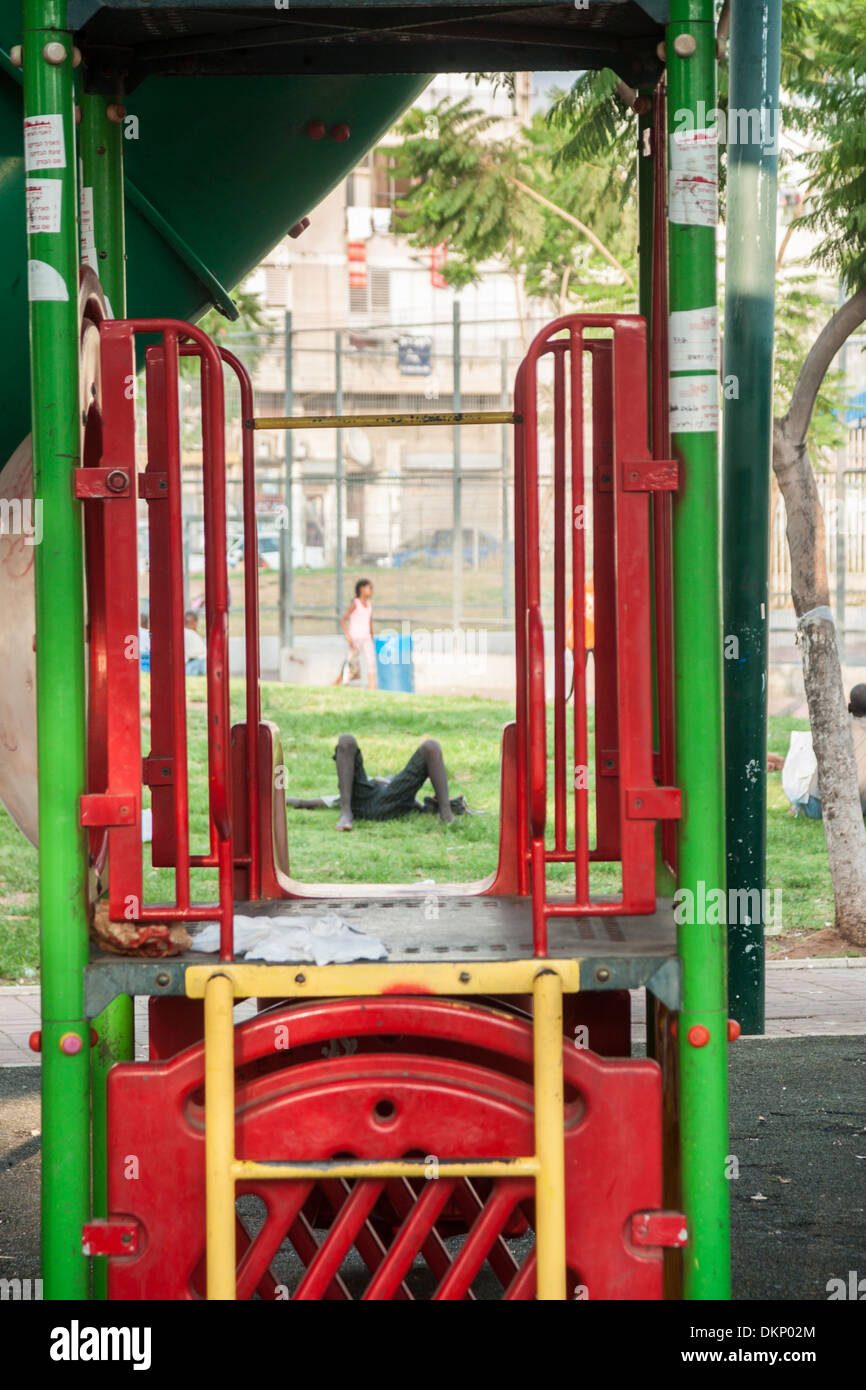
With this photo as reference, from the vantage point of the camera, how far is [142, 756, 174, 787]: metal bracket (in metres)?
3.26

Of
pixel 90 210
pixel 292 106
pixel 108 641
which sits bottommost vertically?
pixel 108 641

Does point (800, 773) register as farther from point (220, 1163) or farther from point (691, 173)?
point (220, 1163)

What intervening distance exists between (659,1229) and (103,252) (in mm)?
2450

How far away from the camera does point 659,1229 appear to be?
2703 millimetres

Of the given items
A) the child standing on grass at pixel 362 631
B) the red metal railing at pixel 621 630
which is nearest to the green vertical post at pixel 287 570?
the child standing on grass at pixel 362 631

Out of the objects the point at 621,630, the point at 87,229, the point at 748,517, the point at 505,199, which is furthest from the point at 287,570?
the point at 621,630

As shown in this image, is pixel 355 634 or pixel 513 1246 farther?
pixel 355 634

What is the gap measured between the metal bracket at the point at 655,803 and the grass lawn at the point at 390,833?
5010mm

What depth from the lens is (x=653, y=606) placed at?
3.65 metres

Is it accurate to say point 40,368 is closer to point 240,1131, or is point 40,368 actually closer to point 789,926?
point 240,1131

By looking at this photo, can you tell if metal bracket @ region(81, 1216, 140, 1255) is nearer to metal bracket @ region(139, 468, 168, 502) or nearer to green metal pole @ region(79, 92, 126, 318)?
metal bracket @ region(139, 468, 168, 502)

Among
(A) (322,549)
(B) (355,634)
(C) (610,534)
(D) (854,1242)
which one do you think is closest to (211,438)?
(C) (610,534)

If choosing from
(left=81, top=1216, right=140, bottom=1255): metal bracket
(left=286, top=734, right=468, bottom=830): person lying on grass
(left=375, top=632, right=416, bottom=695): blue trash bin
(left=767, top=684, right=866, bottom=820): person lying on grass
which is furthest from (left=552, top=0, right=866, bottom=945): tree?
(left=375, top=632, right=416, bottom=695): blue trash bin
